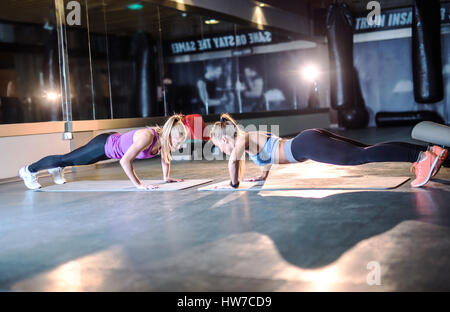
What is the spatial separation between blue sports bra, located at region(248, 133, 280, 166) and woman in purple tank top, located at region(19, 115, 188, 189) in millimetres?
561

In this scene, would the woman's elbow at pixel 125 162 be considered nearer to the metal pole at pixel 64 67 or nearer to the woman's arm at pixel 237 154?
the woman's arm at pixel 237 154

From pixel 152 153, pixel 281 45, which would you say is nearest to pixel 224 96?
pixel 281 45

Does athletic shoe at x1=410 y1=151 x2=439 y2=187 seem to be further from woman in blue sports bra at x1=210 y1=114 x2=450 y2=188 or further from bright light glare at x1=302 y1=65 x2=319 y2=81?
bright light glare at x1=302 y1=65 x2=319 y2=81

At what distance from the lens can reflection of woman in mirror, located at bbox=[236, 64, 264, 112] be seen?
33.4 ft

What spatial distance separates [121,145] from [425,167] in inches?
88.1

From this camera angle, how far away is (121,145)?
3844 mm

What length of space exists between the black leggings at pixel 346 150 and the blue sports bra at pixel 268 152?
175mm

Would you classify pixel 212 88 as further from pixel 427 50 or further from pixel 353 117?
pixel 427 50

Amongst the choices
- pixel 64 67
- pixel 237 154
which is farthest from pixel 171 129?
pixel 64 67

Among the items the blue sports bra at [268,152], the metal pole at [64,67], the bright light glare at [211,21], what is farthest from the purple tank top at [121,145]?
the bright light glare at [211,21]

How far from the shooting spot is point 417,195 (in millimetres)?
3008
